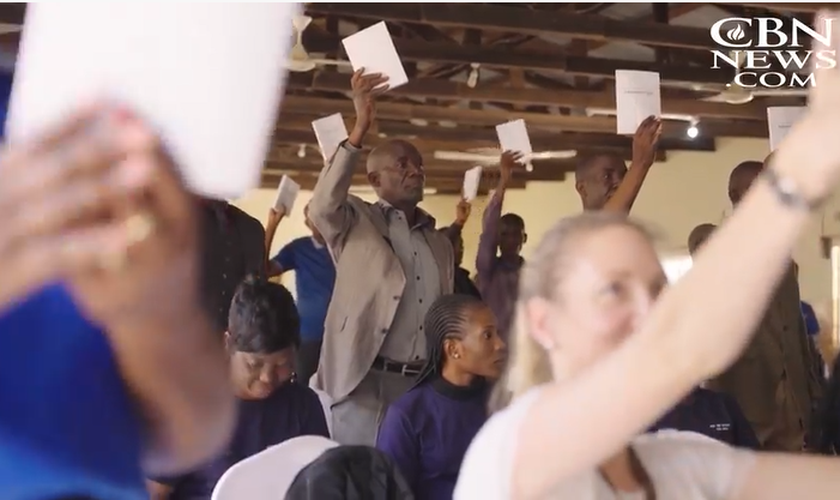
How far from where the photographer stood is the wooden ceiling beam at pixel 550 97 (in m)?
2.91

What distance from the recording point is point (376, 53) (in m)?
1.28

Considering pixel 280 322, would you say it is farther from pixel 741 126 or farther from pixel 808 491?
pixel 741 126

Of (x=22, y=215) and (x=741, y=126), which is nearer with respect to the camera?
(x=22, y=215)

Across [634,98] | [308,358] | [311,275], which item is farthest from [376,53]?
[311,275]

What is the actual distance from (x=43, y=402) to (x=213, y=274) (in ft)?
0.68

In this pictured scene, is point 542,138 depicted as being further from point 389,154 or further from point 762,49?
point 389,154

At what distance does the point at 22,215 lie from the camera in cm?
35

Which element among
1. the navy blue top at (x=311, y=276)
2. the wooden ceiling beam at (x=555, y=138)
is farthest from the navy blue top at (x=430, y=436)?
the wooden ceiling beam at (x=555, y=138)

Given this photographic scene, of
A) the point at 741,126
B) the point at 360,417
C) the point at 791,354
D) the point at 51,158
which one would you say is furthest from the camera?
the point at 741,126

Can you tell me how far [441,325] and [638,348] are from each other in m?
1.02

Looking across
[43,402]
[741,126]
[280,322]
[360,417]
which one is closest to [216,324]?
[43,402]

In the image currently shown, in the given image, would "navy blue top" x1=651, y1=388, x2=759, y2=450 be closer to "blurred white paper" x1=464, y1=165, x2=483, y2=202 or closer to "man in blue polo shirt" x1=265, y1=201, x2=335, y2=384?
"man in blue polo shirt" x1=265, y1=201, x2=335, y2=384

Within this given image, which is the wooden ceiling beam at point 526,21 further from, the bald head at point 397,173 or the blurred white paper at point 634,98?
the blurred white paper at point 634,98

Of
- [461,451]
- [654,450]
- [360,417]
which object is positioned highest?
[654,450]
